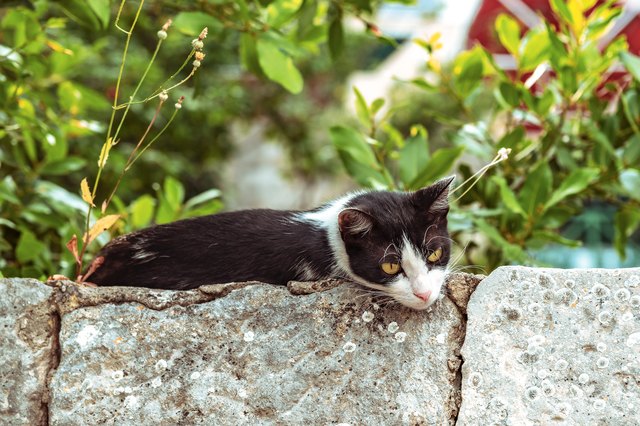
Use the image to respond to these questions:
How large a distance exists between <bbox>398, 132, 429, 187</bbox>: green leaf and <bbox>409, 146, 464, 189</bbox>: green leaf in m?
0.03

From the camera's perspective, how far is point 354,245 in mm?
2113

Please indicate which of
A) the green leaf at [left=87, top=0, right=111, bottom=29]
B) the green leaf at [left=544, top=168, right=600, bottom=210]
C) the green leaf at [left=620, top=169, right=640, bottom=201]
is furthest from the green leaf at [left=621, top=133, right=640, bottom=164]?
the green leaf at [left=87, top=0, right=111, bottom=29]

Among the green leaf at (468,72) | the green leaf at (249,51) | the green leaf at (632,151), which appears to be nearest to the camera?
the green leaf at (249,51)

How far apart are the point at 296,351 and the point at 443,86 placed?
171cm

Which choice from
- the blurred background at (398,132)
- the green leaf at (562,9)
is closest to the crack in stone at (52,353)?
the blurred background at (398,132)

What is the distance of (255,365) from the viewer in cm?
180

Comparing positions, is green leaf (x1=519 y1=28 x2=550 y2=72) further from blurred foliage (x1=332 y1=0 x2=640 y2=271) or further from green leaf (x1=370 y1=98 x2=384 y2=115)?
green leaf (x1=370 y1=98 x2=384 y2=115)

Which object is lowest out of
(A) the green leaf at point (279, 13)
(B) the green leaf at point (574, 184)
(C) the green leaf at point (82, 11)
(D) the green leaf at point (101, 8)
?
(B) the green leaf at point (574, 184)

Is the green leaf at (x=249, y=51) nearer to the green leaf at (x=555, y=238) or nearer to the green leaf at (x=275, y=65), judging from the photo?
the green leaf at (x=275, y=65)

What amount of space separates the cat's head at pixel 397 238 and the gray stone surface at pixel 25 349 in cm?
77

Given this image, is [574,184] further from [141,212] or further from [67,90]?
[67,90]

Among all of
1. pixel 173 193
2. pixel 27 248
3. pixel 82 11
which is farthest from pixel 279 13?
pixel 27 248

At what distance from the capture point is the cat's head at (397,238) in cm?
201

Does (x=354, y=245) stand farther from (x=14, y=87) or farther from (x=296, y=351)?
(x=14, y=87)
